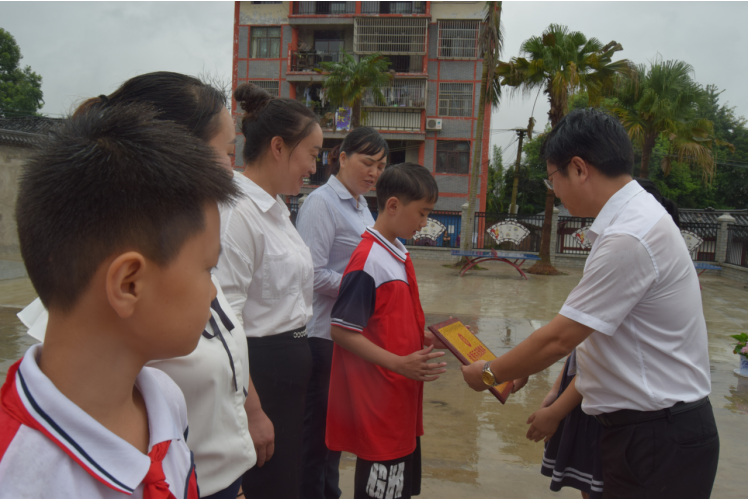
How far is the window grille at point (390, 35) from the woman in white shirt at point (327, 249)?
21.2 metres

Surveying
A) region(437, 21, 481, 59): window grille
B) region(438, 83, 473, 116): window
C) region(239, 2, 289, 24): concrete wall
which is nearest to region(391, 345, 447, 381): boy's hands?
region(438, 83, 473, 116): window

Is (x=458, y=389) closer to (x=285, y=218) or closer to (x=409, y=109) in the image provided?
(x=285, y=218)

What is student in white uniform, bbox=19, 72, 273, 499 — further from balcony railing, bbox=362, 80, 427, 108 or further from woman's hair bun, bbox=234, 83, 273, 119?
balcony railing, bbox=362, 80, 427, 108

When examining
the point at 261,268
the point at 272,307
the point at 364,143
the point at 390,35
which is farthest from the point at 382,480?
the point at 390,35

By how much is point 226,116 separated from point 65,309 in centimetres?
90

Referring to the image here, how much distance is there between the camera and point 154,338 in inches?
30.7

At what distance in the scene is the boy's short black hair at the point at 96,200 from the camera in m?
0.74

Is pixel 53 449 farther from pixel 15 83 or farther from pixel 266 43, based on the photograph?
pixel 15 83

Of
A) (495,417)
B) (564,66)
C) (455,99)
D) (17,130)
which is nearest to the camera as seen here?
(495,417)

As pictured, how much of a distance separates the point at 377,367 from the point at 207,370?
929 mm

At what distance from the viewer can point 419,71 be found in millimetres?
23016

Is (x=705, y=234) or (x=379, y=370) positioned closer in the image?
(x=379, y=370)

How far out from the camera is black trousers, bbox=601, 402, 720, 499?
1534mm

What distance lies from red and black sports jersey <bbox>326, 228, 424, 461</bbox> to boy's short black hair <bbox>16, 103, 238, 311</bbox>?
3.94 feet
